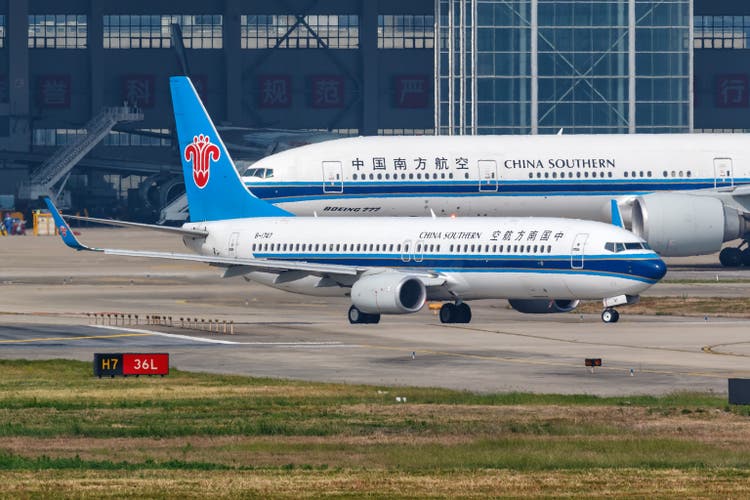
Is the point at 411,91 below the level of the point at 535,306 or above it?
above

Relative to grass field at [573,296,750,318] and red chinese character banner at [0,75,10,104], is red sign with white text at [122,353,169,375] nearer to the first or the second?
grass field at [573,296,750,318]

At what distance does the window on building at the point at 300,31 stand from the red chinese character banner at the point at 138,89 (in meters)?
9.05

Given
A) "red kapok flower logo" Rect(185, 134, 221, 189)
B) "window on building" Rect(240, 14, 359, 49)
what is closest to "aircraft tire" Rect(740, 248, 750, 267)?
"red kapok flower logo" Rect(185, 134, 221, 189)

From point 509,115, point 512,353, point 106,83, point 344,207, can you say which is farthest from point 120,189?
point 512,353

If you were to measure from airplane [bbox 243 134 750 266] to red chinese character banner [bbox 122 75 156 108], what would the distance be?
7843 centimetres

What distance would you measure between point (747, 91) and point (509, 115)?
159ft

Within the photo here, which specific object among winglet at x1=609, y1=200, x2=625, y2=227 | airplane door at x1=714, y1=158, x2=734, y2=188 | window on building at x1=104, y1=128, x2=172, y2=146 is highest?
window on building at x1=104, y1=128, x2=172, y2=146

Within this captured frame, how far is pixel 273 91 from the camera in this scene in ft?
500

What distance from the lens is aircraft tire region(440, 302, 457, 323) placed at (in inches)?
2099

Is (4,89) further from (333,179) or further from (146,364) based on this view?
(146,364)

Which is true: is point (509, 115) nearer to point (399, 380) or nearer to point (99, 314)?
point (99, 314)

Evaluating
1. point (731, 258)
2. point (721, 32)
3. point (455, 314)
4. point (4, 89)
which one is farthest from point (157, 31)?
point (455, 314)

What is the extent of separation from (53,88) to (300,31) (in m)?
22.6

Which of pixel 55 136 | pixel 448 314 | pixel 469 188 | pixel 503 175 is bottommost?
pixel 448 314
